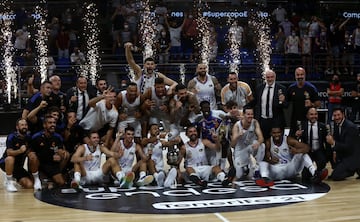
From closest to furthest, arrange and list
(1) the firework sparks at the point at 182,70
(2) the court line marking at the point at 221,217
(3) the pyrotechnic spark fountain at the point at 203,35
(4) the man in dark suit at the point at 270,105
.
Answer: (2) the court line marking at the point at 221,217 < (4) the man in dark suit at the point at 270,105 < (1) the firework sparks at the point at 182,70 < (3) the pyrotechnic spark fountain at the point at 203,35

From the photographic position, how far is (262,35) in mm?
17234

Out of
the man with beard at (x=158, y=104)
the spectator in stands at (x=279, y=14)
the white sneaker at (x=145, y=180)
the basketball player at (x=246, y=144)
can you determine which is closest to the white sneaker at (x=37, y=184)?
the white sneaker at (x=145, y=180)

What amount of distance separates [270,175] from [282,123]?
2.77ft

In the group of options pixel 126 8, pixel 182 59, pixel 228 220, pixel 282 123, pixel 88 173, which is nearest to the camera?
pixel 228 220

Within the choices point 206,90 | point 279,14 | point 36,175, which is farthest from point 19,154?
point 279,14

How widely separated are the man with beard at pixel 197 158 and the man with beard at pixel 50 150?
162 centimetres

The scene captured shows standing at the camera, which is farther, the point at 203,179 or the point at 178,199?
the point at 203,179

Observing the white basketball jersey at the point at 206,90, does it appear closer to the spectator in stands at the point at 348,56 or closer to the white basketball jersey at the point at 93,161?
the white basketball jersey at the point at 93,161

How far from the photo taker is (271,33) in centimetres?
1725

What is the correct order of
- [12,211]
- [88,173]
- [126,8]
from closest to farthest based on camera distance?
1. [12,211]
2. [88,173]
3. [126,8]

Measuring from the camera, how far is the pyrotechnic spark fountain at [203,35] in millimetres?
16078

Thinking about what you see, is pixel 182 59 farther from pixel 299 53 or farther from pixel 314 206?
pixel 314 206

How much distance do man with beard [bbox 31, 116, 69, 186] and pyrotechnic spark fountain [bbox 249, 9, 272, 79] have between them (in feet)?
29.5

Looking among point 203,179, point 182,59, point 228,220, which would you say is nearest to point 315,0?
point 182,59
